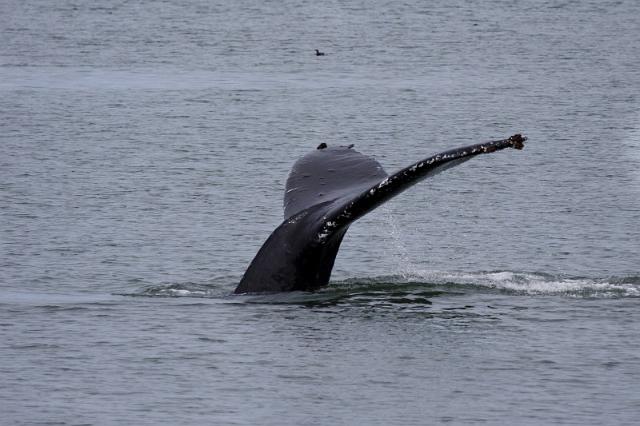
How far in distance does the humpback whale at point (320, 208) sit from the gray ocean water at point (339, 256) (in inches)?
12.9

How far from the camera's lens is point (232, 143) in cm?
2567

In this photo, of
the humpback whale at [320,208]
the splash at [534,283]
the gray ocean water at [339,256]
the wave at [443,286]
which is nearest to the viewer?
the gray ocean water at [339,256]

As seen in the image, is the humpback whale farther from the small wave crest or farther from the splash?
the splash

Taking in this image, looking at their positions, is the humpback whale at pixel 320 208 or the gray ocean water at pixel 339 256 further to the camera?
the humpback whale at pixel 320 208

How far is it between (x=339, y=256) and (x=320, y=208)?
4676 mm

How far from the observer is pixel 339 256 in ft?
53.3

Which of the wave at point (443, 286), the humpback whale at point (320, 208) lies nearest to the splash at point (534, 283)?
the wave at point (443, 286)

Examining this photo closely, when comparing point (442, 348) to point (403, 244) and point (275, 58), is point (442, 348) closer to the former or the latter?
point (403, 244)

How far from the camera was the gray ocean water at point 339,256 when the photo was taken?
35.7ft

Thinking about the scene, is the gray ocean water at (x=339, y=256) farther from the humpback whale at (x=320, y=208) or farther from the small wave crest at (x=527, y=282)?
the humpback whale at (x=320, y=208)

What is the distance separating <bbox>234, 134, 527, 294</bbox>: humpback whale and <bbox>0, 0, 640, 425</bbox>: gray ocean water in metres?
0.33

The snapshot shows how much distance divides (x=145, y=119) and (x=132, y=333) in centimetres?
1637

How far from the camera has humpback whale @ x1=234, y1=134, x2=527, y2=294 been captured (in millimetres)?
11031

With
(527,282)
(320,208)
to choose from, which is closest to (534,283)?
(527,282)
